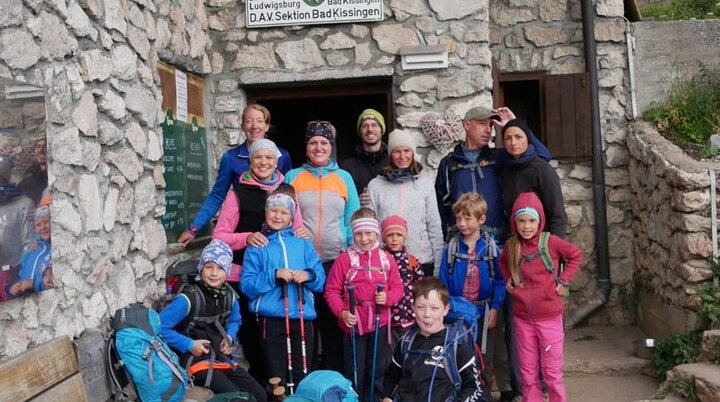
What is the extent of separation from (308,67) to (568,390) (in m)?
3.20

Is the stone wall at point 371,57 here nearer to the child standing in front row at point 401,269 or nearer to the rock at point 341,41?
the rock at point 341,41

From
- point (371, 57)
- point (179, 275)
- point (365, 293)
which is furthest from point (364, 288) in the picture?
point (371, 57)

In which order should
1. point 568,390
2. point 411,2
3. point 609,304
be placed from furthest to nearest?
point 609,304 → point 411,2 → point 568,390

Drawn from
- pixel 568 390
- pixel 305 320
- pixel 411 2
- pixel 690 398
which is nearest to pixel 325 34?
pixel 411 2

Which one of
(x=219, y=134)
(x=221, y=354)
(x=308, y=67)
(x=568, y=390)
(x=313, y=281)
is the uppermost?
(x=308, y=67)

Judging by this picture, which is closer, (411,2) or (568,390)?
(568,390)

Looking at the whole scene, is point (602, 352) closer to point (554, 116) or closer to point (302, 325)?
point (554, 116)

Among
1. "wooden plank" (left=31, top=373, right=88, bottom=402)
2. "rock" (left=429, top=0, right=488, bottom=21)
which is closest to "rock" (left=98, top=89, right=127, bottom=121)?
"wooden plank" (left=31, top=373, right=88, bottom=402)

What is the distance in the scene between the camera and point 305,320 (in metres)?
3.97

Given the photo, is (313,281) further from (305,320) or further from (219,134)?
(219,134)

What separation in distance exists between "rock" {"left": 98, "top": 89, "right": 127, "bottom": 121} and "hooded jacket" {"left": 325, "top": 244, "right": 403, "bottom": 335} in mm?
1498

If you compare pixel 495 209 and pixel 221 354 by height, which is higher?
pixel 495 209

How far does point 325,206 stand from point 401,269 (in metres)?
0.64

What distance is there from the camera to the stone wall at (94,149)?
9.62 ft
